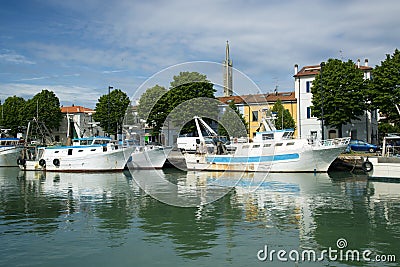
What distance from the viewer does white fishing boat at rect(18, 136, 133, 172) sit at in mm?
44350

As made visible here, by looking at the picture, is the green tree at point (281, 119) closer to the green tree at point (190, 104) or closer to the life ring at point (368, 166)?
the life ring at point (368, 166)

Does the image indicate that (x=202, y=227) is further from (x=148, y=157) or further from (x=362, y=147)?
(x=362, y=147)

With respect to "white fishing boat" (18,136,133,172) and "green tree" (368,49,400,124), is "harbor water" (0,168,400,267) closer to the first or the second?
"white fishing boat" (18,136,133,172)

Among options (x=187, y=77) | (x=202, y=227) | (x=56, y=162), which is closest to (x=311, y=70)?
(x=56, y=162)

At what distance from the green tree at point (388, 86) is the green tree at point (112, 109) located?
39.9m

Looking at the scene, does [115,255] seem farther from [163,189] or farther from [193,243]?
[163,189]

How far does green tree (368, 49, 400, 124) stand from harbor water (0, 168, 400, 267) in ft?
76.7

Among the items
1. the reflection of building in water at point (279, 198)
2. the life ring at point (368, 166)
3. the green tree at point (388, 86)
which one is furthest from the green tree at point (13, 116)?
the life ring at point (368, 166)

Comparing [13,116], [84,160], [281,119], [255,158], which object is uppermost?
[13,116]

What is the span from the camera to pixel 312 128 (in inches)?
2360

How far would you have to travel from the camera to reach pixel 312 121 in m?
59.9

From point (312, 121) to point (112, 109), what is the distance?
113 feet

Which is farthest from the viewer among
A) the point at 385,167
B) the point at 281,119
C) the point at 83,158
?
the point at 281,119

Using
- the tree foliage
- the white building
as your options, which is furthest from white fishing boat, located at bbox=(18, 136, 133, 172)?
the white building
